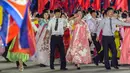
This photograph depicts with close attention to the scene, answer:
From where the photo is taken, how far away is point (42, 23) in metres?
13.8

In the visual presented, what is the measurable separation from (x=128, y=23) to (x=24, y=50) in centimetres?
326

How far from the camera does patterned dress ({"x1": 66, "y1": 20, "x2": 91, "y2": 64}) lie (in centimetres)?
1266

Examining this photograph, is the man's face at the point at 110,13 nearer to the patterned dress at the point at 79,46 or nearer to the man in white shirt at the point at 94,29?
the patterned dress at the point at 79,46

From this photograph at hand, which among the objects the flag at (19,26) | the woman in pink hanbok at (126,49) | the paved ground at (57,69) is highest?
the flag at (19,26)

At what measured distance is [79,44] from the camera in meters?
12.7

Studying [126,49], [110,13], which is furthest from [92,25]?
[110,13]

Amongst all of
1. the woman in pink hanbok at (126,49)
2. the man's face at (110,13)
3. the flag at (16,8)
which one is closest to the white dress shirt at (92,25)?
the woman in pink hanbok at (126,49)

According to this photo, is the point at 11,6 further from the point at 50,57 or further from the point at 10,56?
the point at 50,57

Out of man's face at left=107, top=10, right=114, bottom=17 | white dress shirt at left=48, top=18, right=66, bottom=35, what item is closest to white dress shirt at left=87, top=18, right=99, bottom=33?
man's face at left=107, top=10, right=114, bottom=17

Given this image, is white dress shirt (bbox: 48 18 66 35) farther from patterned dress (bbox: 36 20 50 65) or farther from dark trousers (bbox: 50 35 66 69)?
patterned dress (bbox: 36 20 50 65)

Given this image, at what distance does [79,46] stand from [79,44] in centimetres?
6

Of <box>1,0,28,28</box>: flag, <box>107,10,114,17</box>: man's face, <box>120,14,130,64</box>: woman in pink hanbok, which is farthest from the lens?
<box>120,14,130,64</box>: woman in pink hanbok

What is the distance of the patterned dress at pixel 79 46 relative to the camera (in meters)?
12.7

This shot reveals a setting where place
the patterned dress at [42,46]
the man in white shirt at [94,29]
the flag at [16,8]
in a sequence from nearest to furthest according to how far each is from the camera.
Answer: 1. the flag at [16,8]
2. the patterned dress at [42,46]
3. the man in white shirt at [94,29]
